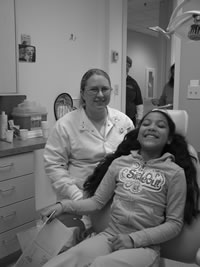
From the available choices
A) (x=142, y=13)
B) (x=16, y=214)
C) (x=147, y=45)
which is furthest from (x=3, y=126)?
(x=147, y=45)

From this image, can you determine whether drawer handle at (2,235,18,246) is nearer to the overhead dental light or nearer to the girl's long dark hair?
the girl's long dark hair

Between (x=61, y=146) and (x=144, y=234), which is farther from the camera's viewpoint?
(x=61, y=146)

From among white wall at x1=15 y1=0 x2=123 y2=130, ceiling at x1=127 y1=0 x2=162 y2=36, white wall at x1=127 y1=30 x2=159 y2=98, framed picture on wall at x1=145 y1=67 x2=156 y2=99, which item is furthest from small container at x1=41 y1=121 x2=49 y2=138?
framed picture on wall at x1=145 y1=67 x2=156 y2=99

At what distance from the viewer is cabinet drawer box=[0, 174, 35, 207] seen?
197 centimetres

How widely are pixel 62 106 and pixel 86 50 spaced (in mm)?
681

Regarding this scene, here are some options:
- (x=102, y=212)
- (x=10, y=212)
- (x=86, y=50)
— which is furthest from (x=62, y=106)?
(x=102, y=212)

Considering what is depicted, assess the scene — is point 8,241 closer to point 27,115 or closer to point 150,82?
point 27,115

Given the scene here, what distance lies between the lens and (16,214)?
206cm

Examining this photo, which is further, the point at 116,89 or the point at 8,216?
the point at 116,89

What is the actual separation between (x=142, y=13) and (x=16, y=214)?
4.92 metres

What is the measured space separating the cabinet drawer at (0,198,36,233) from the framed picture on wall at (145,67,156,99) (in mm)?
6238

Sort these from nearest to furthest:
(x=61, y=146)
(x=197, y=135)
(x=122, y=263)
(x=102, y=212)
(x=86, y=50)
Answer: (x=122, y=263) → (x=102, y=212) → (x=61, y=146) → (x=197, y=135) → (x=86, y=50)

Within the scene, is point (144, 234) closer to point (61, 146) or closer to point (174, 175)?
point (174, 175)

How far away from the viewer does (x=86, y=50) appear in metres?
3.19
